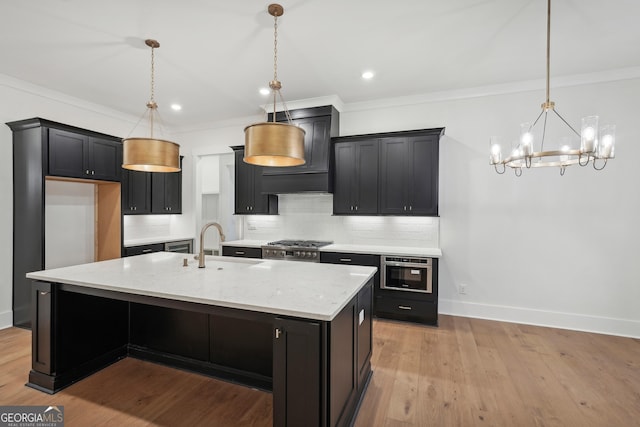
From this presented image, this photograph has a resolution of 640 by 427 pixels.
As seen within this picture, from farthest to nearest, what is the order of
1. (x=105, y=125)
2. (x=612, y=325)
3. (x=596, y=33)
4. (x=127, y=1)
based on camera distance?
(x=105, y=125), (x=612, y=325), (x=596, y=33), (x=127, y=1)

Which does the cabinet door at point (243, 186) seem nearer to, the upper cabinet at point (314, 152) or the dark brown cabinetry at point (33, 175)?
the upper cabinet at point (314, 152)

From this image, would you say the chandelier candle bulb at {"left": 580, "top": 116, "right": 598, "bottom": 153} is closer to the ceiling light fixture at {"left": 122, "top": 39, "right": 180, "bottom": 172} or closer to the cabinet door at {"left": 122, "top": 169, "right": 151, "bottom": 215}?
the ceiling light fixture at {"left": 122, "top": 39, "right": 180, "bottom": 172}

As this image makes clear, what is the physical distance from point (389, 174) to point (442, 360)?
2351 millimetres

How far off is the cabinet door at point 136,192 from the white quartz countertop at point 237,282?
214 centimetres

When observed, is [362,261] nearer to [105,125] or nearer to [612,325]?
[612,325]

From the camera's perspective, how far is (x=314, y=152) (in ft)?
14.3

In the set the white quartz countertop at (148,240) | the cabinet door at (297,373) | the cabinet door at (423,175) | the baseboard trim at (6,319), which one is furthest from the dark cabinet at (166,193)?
the cabinet door at (297,373)

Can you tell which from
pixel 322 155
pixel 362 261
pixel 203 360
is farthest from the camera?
pixel 322 155

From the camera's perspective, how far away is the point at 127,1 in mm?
2332

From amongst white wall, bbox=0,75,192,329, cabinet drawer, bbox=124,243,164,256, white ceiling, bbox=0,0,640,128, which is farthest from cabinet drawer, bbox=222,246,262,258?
white wall, bbox=0,75,192,329

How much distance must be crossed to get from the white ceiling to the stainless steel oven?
2309mm

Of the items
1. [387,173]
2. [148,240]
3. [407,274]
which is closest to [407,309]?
[407,274]

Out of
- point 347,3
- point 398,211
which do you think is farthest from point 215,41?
point 398,211

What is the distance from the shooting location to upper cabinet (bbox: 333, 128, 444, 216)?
12.9 feet
